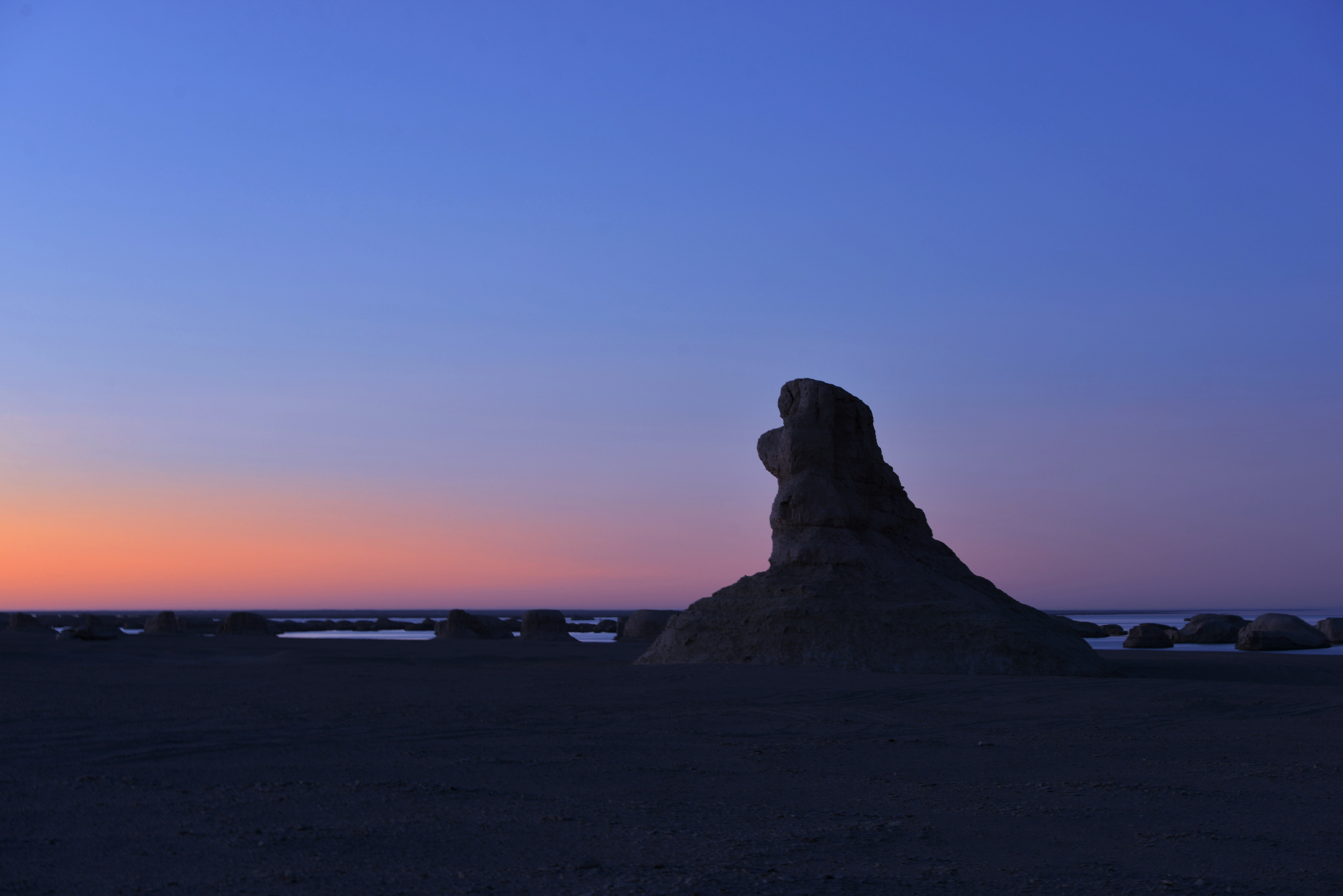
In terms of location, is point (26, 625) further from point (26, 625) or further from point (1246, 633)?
point (1246, 633)

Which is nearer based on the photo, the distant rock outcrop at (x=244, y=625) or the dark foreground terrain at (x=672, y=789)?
the dark foreground terrain at (x=672, y=789)

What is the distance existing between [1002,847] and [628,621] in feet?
127

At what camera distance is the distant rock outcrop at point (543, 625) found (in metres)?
42.8

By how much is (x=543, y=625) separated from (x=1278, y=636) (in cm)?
2802

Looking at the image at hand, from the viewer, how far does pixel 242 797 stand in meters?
6.76

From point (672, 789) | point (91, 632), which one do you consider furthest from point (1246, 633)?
point (91, 632)

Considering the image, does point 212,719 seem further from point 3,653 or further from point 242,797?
point 3,653

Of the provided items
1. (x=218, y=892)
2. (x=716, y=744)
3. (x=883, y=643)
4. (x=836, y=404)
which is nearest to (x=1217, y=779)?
(x=716, y=744)

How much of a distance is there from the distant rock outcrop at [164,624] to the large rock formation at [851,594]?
1464 inches

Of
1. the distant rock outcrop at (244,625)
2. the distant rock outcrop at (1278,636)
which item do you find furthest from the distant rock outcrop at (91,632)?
the distant rock outcrop at (1278,636)

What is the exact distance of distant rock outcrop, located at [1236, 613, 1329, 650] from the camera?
33688mm

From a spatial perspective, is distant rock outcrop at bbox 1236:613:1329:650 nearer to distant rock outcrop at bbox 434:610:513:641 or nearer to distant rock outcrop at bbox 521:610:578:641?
distant rock outcrop at bbox 521:610:578:641

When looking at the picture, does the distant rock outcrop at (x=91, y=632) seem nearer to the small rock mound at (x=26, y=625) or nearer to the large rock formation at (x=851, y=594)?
the small rock mound at (x=26, y=625)

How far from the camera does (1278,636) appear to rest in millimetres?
33938
